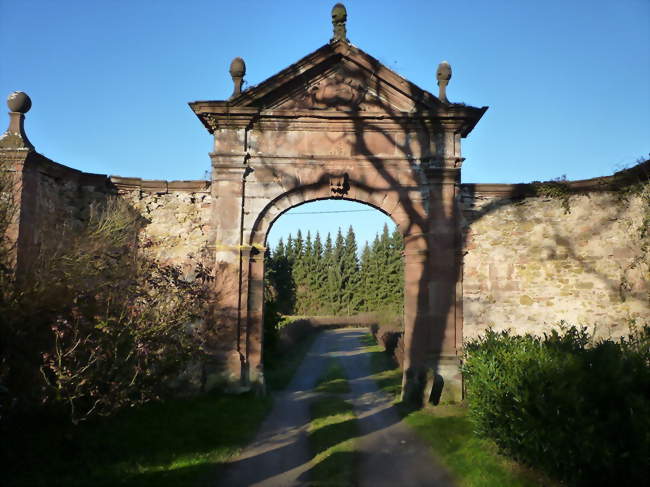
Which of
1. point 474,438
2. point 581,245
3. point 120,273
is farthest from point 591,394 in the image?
point 581,245

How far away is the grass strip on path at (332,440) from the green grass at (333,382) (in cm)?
16

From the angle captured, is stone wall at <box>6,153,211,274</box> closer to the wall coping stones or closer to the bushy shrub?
the wall coping stones

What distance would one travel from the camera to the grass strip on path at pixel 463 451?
18.6 feet

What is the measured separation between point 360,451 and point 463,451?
1357 millimetres

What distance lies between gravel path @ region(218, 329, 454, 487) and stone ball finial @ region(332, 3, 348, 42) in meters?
7.53

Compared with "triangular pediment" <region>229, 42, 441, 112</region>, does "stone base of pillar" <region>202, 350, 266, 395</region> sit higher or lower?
lower

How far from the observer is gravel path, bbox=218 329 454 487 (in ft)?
19.6

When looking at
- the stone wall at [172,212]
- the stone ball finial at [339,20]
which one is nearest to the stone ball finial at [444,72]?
the stone ball finial at [339,20]

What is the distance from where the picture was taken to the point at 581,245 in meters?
11.0

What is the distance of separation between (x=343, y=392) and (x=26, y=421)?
7.23 metres

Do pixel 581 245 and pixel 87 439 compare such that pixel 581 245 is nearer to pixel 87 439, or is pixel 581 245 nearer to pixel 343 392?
pixel 343 392

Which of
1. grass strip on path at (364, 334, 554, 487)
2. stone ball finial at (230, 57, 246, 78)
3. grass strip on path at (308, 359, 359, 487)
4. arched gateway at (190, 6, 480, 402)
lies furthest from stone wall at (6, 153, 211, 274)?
grass strip on path at (364, 334, 554, 487)

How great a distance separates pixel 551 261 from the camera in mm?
11070

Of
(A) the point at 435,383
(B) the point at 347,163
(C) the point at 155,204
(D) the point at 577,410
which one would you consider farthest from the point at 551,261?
(C) the point at 155,204
